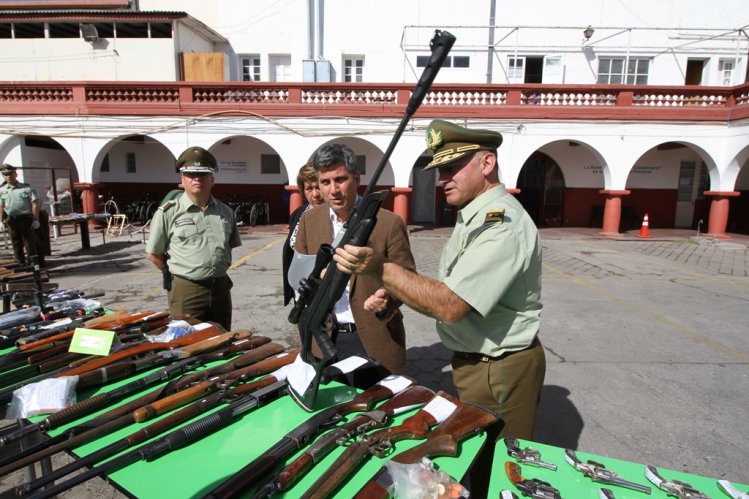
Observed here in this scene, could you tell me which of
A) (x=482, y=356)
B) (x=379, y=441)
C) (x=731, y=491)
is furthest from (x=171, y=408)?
(x=731, y=491)

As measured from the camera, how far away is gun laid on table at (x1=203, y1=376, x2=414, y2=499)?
1.30 meters

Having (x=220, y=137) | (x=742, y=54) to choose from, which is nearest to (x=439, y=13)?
(x=220, y=137)

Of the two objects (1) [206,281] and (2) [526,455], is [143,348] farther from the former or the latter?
(2) [526,455]

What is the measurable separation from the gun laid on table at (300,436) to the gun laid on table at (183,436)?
0.89 feet

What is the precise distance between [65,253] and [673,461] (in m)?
12.1

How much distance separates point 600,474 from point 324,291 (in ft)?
3.87

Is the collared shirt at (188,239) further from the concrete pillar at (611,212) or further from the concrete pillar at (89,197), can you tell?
the concrete pillar at (611,212)

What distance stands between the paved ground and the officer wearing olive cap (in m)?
1.59

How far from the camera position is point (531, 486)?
4.52 ft

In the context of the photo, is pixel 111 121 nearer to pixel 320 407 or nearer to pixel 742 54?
pixel 320 407

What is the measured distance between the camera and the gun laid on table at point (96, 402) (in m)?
1.58

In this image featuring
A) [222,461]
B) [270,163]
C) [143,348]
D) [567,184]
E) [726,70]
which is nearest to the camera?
[222,461]

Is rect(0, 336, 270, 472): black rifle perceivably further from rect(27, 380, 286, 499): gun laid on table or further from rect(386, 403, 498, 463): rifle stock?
rect(386, 403, 498, 463): rifle stock

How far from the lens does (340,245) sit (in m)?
1.66
